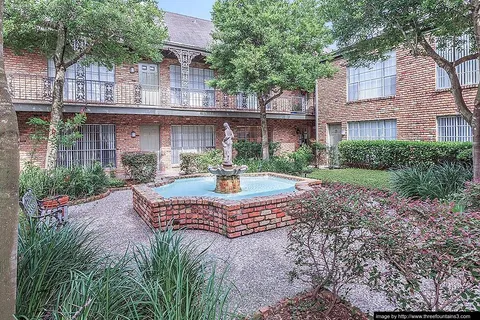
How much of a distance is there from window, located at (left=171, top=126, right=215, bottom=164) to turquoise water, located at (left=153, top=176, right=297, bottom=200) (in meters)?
5.58

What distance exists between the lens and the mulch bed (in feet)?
9.04

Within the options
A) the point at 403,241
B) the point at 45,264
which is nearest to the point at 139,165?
the point at 45,264

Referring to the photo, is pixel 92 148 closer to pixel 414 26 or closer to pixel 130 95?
pixel 130 95

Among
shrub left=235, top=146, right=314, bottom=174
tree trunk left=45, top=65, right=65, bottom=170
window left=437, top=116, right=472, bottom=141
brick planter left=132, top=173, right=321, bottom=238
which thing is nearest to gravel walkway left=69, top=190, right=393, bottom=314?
brick planter left=132, top=173, right=321, bottom=238

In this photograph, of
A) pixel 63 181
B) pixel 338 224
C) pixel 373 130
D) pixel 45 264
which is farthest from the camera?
pixel 373 130

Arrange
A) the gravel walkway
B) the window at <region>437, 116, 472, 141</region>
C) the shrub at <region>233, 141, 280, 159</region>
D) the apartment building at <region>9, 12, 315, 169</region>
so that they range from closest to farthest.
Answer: the gravel walkway
the window at <region>437, 116, 472, 141</region>
the apartment building at <region>9, 12, 315, 169</region>
the shrub at <region>233, 141, 280, 159</region>

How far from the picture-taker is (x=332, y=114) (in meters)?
17.6

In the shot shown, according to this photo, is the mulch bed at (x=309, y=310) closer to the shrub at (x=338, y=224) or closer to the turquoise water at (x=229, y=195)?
the shrub at (x=338, y=224)

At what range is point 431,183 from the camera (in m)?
7.21

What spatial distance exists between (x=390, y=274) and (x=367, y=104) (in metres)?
14.9

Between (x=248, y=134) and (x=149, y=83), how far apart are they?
639 cm

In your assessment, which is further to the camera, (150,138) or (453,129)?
(150,138)

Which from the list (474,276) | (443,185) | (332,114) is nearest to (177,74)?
(332,114)

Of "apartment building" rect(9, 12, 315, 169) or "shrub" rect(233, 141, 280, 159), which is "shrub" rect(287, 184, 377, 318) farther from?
"shrub" rect(233, 141, 280, 159)
